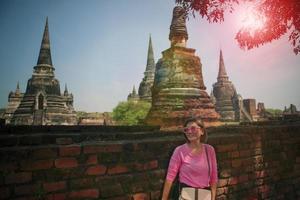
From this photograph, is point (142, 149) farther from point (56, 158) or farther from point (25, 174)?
point (25, 174)

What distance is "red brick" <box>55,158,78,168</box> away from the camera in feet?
5.95

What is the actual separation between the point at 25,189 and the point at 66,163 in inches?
12.2

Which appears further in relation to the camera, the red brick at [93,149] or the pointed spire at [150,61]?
the pointed spire at [150,61]

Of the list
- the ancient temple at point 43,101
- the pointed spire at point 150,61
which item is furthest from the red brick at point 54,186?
the pointed spire at point 150,61

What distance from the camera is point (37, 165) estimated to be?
174 cm

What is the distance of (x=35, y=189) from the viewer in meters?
1.71

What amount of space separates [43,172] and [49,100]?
30652 millimetres

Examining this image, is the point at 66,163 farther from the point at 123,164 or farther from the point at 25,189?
the point at 123,164

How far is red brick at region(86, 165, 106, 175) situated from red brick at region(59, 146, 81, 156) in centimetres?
16

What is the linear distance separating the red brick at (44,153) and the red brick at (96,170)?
11.6 inches

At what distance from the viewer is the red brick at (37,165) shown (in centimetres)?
170

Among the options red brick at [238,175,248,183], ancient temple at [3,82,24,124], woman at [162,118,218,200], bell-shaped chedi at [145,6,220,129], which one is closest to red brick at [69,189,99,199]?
woman at [162,118,218,200]

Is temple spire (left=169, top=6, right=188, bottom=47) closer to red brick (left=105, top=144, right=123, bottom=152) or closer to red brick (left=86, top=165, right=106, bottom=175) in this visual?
red brick (left=105, top=144, right=123, bottom=152)

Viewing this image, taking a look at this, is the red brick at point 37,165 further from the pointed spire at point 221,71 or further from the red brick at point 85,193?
the pointed spire at point 221,71
